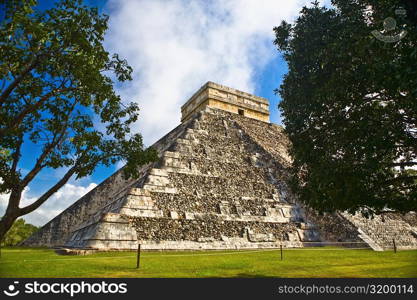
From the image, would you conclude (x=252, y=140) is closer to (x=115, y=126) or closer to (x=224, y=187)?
(x=224, y=187)

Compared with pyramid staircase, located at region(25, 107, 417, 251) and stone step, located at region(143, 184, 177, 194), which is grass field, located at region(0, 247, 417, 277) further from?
stone step, located at region(143, 184, 177, 194)

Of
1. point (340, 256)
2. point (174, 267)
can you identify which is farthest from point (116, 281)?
point (340, 256)

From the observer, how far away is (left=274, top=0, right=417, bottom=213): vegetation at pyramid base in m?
6.46

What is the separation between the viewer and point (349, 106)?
25.2ft

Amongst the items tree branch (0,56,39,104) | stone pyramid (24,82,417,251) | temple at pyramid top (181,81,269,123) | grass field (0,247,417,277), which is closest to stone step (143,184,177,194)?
stone pyramid (24,82,417,251)

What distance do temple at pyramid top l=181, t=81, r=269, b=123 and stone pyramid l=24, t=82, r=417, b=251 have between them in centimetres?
269

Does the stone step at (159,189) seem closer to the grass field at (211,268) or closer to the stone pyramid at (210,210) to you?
the stone pyramid at (210,210)

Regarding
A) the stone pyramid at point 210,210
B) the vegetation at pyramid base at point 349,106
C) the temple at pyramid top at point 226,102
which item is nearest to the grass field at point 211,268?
the vegetation at pyramid base at point 349,106

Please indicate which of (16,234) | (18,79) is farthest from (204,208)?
(16,234)

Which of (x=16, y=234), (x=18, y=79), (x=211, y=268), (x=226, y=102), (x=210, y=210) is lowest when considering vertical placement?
(x=16, y=234)

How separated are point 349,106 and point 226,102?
63.9ft

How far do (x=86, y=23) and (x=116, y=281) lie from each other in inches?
198

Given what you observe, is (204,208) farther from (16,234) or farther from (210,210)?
(16,234)

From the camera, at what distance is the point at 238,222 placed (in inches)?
578
